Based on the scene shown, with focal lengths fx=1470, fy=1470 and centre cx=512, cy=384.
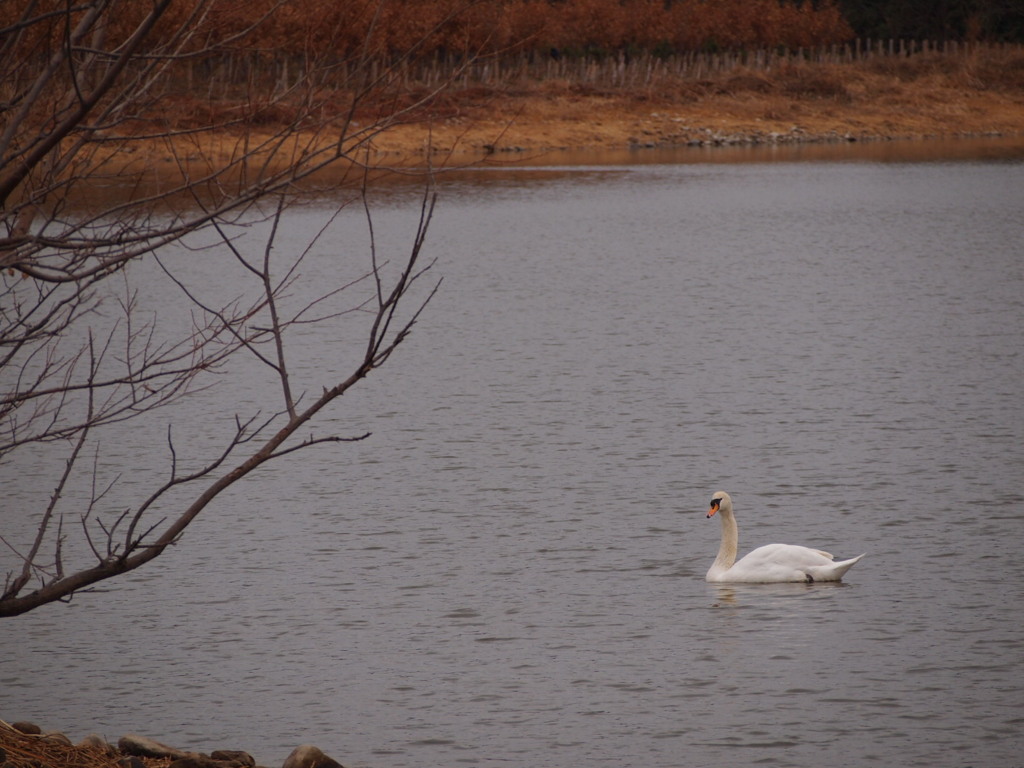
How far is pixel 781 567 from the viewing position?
9758 mm

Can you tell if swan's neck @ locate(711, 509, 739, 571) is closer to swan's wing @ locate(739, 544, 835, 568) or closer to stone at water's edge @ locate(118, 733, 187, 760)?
swan's wing @ locate(739, 544, 835, 568)

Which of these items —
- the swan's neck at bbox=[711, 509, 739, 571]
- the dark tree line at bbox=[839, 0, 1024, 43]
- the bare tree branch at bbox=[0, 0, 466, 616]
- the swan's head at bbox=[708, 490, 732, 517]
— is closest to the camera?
the bare tree branch at bbox=[0, 0, 466, 616]

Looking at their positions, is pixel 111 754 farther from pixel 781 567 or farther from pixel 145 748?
pixel 781 567

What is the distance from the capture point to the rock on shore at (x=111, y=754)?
6008 millimetres

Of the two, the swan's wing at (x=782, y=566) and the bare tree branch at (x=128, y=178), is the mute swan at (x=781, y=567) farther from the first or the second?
the bare tree branch at (x=128, y=178)

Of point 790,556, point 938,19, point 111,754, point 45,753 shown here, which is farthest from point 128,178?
point 938,19

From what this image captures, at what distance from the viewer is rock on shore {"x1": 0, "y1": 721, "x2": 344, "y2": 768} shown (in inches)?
237

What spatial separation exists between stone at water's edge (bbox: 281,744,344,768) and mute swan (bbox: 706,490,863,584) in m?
3.85

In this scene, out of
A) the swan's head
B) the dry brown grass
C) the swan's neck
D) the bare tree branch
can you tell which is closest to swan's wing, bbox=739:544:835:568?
the swan's neck

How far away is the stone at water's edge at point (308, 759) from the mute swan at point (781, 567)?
3853 millimetres

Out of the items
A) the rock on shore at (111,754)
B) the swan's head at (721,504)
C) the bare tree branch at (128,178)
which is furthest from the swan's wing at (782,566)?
the rock on shore at (111,754)

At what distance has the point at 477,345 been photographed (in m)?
20.4

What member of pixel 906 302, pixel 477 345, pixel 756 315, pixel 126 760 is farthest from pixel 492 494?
pixel 906 302

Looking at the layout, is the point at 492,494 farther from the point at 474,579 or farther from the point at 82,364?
the point at 82,364
